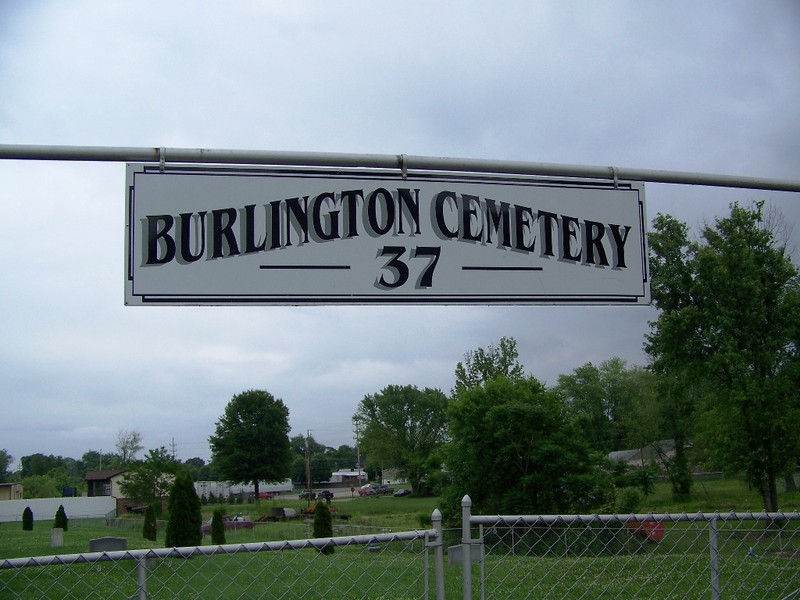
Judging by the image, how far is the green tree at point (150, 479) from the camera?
1662 inches

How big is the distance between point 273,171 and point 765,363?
82.0ft

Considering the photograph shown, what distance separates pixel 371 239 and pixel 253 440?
5576cm

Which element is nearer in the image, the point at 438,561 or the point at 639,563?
the point at 438,561

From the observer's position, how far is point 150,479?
42406 mm

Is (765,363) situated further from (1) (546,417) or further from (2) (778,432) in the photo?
(1) (546,417)

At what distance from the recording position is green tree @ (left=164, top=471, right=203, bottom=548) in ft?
61.1

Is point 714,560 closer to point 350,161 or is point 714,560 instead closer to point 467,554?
point 467,554

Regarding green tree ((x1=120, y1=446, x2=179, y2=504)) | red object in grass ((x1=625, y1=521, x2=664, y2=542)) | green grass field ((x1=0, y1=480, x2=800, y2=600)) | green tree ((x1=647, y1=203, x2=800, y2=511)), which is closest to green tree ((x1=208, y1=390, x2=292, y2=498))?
green tree ((x1=120, y1=446, x2=179, y2=504))

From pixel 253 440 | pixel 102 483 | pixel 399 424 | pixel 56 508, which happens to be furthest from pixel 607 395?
pixel 102 483

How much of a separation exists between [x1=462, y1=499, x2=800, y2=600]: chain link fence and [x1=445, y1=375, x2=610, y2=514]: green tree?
5231 millimetres

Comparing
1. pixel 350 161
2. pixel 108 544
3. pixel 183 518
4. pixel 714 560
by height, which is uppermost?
pixel 350 161

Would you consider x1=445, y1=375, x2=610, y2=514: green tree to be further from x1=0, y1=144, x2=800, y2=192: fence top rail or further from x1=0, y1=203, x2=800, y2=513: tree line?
x1=0, y1=144, x2=800, y2=192: fence top rail

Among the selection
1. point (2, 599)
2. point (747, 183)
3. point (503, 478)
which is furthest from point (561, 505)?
point (747, 183)

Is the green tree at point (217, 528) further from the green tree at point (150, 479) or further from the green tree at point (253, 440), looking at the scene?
the green tree at point (253, 440)
